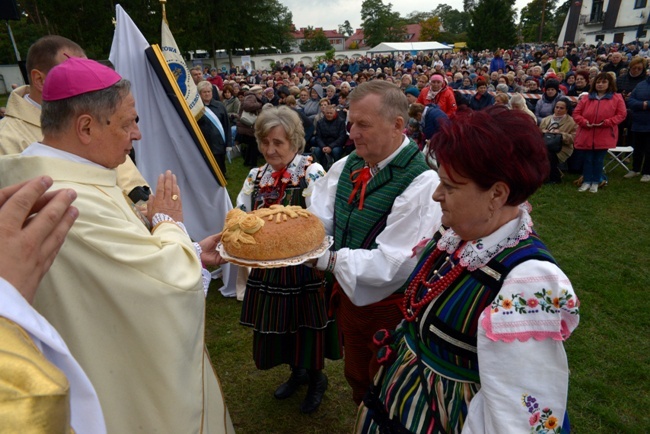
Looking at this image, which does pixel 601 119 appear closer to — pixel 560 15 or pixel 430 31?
pixel 430 31

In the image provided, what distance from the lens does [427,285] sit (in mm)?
1731

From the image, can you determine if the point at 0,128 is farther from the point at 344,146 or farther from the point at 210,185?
the point at 344,146

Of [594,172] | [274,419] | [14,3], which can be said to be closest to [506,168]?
[274,419]

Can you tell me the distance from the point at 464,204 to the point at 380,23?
300 ft

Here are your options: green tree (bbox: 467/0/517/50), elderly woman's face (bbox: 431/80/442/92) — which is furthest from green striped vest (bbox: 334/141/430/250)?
green tree (bbox: 467/0/517/50)

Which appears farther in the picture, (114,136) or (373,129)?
(373,129)

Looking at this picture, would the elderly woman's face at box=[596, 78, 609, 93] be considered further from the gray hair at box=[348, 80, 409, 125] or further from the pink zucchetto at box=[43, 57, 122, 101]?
the pink zucchetto at box=[43, 57, 122, 101]

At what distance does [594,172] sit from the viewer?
832 cm

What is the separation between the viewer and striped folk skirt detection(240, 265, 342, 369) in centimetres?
308

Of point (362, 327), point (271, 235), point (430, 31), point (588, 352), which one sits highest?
point (430, 31)

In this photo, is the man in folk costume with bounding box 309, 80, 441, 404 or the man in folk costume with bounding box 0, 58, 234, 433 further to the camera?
the man in folk costume with bounding box 309, 80, 441, 404

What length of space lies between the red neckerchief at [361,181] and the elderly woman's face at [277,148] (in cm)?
74

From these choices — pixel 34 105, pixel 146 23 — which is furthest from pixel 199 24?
pixel 34 105

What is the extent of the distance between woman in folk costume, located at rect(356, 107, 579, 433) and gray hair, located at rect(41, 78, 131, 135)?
4.71 feet
